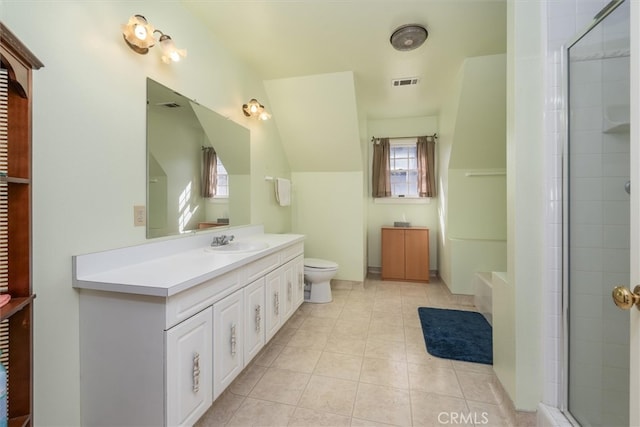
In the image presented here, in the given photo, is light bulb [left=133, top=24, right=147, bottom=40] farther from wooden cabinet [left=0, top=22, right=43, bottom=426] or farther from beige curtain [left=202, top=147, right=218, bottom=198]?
beige curtain [left=202, top=147, right=218, bottom=198]

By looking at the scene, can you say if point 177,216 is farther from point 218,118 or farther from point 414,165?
point 414,165

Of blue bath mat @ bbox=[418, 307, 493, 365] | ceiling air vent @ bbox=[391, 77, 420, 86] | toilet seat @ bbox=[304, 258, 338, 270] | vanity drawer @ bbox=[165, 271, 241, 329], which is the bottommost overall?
blue bath mat @ bbox=[418, 307, 493, 365]

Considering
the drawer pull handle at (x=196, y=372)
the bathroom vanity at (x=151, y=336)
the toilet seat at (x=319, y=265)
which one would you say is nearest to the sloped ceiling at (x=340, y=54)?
the toilet seat at (x=319, y=265)

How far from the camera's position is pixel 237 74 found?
7.97 feet

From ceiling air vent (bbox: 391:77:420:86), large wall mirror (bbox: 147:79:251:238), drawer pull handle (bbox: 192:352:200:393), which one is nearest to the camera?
drawer pull handle (bbox: 192:352:200:393)

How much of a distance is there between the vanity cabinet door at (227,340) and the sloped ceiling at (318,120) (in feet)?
7.40

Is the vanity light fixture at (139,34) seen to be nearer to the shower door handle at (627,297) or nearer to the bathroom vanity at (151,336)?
the bathroom vanity at (151,336)

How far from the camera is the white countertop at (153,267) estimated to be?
3.58 ft

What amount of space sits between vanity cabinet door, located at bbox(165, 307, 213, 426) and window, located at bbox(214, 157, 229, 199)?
114cm

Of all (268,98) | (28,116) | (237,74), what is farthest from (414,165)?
(28,116)

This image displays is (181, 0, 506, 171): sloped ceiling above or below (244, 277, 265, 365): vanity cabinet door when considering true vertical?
above

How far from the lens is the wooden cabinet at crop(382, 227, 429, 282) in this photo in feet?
12.7

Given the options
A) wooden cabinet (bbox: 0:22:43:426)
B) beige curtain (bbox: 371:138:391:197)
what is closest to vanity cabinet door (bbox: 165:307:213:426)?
wooden cabinet (bbox: 0:22:43:426)

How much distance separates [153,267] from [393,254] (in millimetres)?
3236
